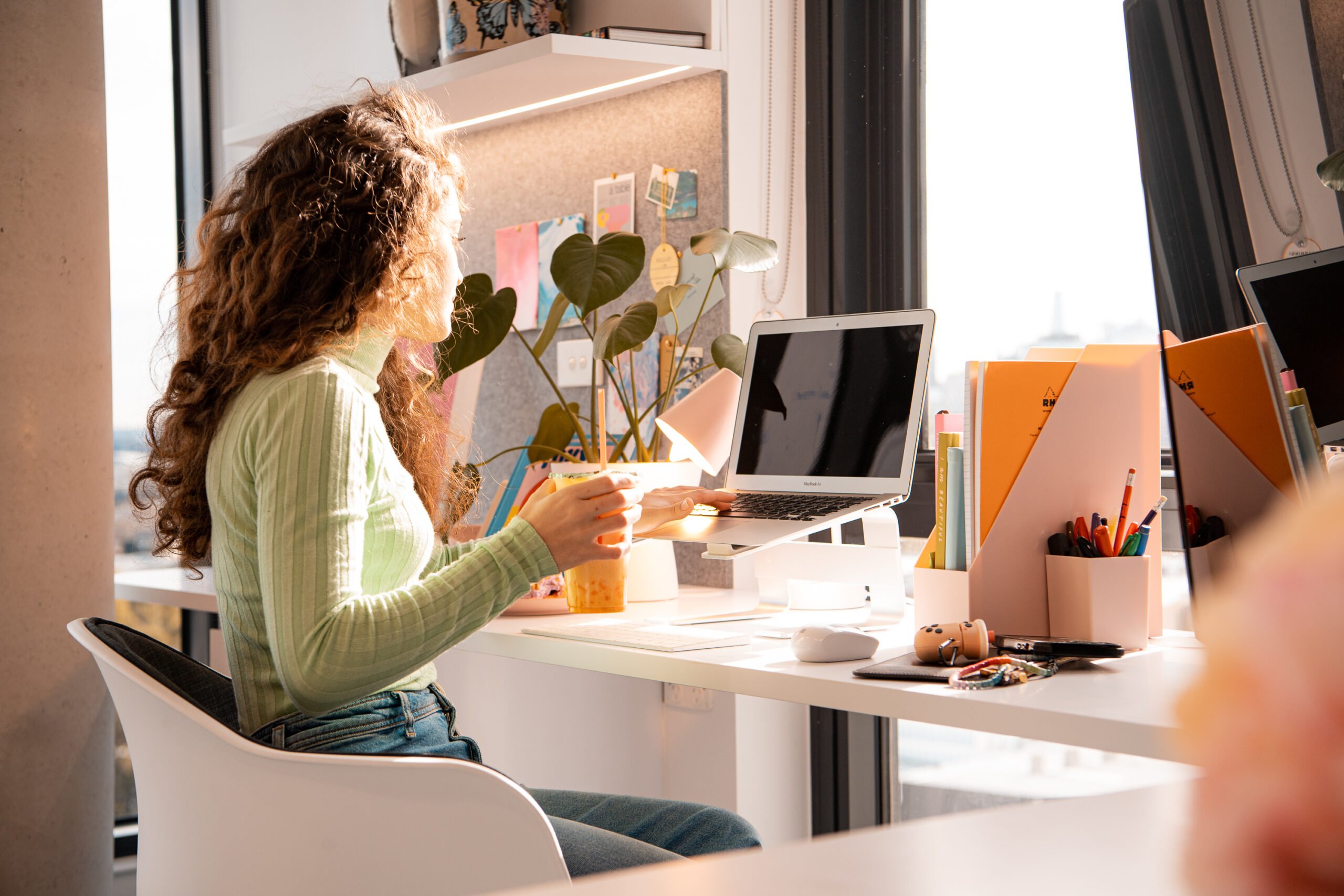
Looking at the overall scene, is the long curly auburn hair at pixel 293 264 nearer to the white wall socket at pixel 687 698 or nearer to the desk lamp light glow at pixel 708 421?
the desk lamp light glow at pixel 708 421

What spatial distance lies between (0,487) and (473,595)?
100cm

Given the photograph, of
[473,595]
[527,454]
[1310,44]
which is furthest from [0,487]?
[1310,44]

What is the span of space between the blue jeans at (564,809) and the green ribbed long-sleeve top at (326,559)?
0.02m

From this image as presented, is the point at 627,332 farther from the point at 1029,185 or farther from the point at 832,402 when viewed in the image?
the point at 1029,185

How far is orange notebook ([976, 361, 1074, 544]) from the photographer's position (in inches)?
48.3

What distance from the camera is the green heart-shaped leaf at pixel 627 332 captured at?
1.64 meters

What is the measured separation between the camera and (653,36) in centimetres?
178

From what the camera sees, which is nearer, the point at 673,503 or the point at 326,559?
the point at 326,559

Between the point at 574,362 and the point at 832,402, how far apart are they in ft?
2.11

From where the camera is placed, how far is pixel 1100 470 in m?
1.25

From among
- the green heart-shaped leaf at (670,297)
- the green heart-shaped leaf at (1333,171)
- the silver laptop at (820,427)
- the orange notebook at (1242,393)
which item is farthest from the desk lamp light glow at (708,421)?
the green heart-shaped leaf at (1333,171)

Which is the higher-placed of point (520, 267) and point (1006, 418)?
point (520, 267)

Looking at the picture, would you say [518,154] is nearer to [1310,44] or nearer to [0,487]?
[0,487]

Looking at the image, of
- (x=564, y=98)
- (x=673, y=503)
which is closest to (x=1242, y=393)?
(x=673, y=503)
